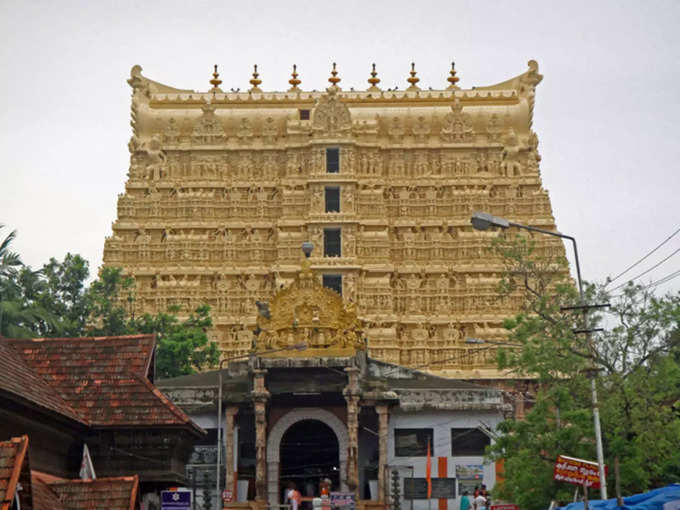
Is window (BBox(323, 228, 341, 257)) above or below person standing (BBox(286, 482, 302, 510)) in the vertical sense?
above

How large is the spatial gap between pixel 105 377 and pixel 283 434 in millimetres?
16962

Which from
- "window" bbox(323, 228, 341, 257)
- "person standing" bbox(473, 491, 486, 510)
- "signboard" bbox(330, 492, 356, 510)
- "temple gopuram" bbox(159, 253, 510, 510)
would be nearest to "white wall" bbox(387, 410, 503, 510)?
"temple gopuram" bbox(159, 253, 510, 510)

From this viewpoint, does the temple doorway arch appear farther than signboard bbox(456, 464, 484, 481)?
No

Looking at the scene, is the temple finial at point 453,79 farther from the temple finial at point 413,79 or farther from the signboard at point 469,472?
the signboard at point 469,472

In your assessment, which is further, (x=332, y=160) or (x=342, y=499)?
(x=332, y=160)

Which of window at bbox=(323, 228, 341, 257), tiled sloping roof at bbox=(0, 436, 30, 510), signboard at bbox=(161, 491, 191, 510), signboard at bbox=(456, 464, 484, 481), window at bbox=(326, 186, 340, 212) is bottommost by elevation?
tiled sloping roof at bbox=(0, 436, 30, 510)

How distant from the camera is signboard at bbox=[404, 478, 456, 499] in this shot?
43.4m

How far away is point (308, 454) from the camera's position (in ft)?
145

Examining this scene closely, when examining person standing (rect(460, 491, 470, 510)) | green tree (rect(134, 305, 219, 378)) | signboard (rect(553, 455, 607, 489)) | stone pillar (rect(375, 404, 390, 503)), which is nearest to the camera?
signboard (rect(553, 455, 607, 489))

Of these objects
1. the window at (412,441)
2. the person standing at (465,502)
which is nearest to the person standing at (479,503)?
the person standing at (465,502)

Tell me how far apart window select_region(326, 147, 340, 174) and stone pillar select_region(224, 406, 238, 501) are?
3037cm

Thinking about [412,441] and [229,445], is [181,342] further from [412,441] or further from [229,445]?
[412,441]

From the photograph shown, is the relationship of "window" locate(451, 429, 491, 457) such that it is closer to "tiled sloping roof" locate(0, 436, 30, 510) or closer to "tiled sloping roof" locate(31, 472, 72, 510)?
"tiled sloping roof" locate(31, 472, 72, 510)

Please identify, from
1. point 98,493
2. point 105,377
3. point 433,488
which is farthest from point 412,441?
point 98,493
